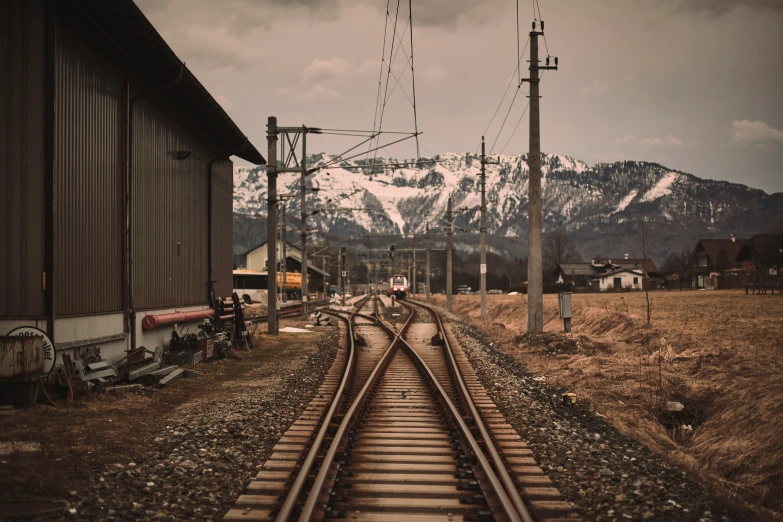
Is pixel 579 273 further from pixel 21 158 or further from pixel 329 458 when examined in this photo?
pixel 329 458

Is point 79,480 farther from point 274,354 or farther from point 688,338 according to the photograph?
point 688,338

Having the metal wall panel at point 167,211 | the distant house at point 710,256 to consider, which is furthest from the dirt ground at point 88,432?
the distant house at point 710,256

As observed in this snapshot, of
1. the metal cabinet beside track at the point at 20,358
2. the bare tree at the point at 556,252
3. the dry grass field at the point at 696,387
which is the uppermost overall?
the bare tree at the point at 556,252

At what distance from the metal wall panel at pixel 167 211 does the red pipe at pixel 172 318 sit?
32 cm

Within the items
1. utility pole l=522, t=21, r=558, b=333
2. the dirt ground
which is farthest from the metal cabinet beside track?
utility pole l=522, t=21, r=558, b=333

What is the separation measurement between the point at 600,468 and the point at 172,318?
11848mm

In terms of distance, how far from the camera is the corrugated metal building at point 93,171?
34.2 ft

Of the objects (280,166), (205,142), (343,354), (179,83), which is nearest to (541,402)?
(343,354)

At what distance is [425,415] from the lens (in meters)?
9.65

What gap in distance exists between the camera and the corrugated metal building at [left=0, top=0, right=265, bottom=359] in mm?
10414

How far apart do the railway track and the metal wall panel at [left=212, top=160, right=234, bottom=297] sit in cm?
1111

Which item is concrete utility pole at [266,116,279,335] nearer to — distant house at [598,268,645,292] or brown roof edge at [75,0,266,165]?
brown roof edge at [75,0,266,165]

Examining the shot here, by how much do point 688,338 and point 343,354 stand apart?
28.5 ft

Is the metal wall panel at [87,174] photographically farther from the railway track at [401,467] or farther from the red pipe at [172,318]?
the railway track at [401,467]
